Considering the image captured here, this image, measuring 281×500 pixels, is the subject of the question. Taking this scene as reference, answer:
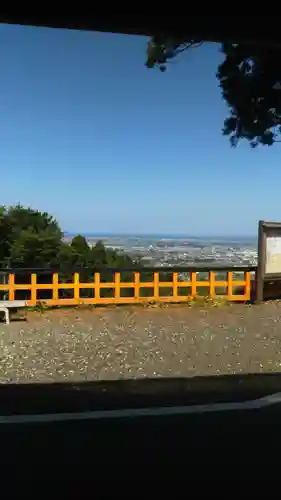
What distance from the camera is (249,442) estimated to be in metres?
2.79

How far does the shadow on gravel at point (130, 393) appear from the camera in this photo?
3518 mm

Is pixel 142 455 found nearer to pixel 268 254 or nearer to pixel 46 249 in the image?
pixel 268 254

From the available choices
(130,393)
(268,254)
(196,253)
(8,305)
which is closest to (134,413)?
(130,393)

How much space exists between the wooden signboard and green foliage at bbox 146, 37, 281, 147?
14.1ft

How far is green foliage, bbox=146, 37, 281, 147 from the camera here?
383 centimetres

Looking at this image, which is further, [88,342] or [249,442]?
[88,342]

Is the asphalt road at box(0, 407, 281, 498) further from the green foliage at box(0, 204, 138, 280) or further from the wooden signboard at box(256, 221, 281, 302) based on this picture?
the green foliage at box(0, 204, 138, 280)

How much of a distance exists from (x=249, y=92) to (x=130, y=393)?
2.90 m

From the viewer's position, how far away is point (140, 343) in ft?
19.6

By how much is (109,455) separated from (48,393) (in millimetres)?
1359

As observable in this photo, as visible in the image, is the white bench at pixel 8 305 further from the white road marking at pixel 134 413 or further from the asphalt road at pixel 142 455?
the asphalt road at pixel 142 455

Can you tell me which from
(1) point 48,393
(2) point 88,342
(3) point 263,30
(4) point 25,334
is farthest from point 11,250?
(3) point 263,30

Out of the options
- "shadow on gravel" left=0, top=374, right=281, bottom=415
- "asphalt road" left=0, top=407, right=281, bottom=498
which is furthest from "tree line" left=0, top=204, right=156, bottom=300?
"asphalt road" left=0, top=407, right=281, bottom=498

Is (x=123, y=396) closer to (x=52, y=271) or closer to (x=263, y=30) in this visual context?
(x=263, y=30)
